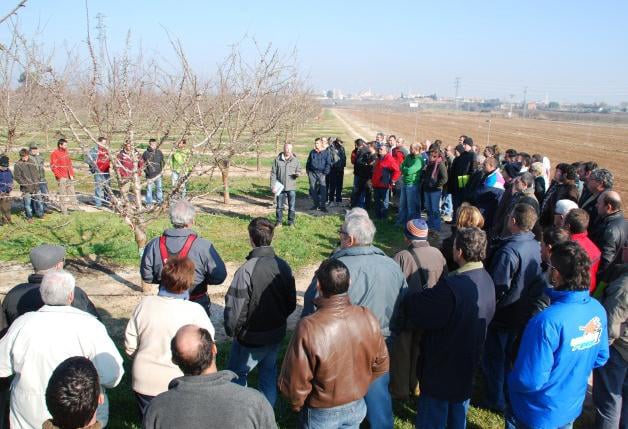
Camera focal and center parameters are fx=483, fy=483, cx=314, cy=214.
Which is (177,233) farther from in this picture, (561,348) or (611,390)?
(611,390)

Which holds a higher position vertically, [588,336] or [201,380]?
[201,380]

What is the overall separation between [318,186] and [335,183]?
101 centimetres

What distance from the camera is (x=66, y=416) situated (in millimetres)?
2043

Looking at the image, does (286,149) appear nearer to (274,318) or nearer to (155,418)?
(274,318)

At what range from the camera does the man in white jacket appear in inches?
111

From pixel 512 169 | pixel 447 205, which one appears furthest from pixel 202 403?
pixel 447 205

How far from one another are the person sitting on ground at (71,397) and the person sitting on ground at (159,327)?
1.00 meters

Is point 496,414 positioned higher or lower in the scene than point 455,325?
lower

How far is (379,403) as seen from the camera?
3.51 metres

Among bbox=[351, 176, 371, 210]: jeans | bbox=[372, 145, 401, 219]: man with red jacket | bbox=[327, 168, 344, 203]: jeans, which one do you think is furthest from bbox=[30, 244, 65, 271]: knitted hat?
bbox=[327, 168, 344, 203]: jeans

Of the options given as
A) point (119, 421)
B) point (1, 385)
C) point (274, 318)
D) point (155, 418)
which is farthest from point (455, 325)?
point (1, 385)

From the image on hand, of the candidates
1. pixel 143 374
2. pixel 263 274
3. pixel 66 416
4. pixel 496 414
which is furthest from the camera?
pixel 496 414

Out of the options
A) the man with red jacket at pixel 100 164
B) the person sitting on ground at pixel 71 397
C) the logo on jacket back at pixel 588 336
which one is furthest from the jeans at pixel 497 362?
the man with red jacket at pixel 100 164

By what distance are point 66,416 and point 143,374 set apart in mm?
1196
